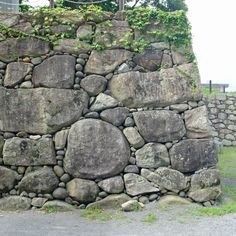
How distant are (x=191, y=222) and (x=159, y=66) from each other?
2.29 m

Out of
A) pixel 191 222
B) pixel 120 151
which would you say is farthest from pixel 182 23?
pixel 191 222

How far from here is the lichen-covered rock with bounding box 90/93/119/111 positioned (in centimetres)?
488

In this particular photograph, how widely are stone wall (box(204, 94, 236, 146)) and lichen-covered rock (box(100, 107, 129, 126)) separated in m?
7.13

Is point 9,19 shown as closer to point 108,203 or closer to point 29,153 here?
point 29,153

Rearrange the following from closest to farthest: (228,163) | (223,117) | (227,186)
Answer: (227,186) < (228,163) < (223,117)

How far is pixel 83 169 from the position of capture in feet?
15.5

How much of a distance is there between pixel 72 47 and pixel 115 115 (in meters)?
1.21

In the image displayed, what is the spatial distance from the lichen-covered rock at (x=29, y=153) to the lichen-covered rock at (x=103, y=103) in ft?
2.67

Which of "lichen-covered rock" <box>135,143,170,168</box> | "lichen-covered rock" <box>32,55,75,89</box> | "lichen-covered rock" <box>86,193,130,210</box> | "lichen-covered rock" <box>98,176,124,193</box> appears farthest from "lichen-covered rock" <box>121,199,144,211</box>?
"lichen-covered rock" <box>32,55,75,89</box>

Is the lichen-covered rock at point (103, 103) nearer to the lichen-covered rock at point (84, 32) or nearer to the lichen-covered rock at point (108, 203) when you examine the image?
the lichen-covered rock at point (84, 32)

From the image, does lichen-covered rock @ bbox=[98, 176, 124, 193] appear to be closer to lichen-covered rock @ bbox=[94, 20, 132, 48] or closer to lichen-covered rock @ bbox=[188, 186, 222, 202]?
lichen-covered rock @ bbox=[188, 186, 222, 202]

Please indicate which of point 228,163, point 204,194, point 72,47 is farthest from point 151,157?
point 228,163

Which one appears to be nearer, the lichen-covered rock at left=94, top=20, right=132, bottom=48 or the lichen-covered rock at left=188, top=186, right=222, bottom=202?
the lichen-covered rock at left=188, top=186, right=222, bottom=202

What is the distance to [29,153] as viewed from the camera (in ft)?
15.7
